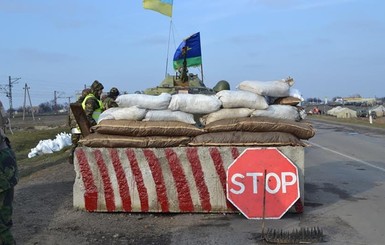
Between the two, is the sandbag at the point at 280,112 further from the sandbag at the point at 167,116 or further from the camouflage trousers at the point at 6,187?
the camouflage trousers at the point at 6,187

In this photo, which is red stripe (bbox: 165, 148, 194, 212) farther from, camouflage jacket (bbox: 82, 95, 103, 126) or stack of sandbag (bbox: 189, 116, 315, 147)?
camouflage jacket (bbox: 82, 95, 103, 126)

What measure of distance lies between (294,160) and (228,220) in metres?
1.21

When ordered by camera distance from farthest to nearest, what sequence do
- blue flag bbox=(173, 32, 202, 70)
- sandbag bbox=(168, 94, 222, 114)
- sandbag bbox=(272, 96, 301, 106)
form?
blue flag bbox=(173, 32, 202, 70), sandbag bbox=(272, 96, 301, 106), sandbag bbox=(168, 94, 222, 114)

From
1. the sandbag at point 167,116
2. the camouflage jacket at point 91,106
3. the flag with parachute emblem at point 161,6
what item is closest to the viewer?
the sandbag at point 167,116

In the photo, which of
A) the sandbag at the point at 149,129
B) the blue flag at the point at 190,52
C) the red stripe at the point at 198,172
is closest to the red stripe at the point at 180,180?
the red stripe at the point at 198,172

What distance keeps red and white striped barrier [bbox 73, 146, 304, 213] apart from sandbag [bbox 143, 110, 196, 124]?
477mm

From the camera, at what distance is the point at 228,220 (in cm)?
650

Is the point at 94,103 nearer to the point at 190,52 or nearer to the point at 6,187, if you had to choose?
the point at 6,187

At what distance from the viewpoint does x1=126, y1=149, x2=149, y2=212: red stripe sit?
6766mm

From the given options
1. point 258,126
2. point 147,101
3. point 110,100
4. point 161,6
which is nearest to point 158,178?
point 147,101

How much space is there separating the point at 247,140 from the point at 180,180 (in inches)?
41.1

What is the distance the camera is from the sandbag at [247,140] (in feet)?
22.1

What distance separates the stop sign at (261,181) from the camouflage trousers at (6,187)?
3100 mm

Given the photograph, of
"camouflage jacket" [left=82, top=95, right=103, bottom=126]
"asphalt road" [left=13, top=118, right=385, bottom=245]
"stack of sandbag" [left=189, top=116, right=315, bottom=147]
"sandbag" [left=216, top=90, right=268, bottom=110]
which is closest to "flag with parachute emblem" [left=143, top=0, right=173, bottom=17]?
"camouflage jacket" [left=82, top=95, right=103, bottom=126]
